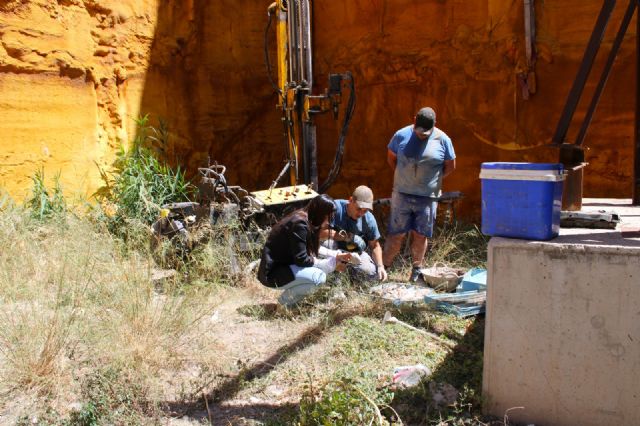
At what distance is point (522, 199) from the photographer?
3273 mm

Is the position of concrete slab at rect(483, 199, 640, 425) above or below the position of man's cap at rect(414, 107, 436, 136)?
below

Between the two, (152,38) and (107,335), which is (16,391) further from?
(152,38)

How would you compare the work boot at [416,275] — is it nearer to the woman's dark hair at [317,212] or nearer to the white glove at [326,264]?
the white glove at [326,264]

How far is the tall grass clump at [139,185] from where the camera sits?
7.58m

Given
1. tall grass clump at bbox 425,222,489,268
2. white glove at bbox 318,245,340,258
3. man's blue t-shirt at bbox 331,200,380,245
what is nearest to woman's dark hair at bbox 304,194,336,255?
white glove at bbox 318,245,340,258

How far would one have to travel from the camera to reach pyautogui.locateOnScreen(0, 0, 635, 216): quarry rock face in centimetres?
754

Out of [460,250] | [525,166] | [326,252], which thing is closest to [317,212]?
[326,252]

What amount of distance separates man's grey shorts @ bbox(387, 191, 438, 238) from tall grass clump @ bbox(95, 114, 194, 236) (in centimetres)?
300

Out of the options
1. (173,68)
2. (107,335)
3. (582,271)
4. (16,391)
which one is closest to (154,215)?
(173,68)

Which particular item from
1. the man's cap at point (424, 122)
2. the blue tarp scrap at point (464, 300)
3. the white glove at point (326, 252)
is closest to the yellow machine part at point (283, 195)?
the white glove at point (326, 252)

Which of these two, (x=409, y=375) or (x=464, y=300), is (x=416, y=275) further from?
(x=409, y=375)

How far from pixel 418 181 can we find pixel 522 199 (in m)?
2.43

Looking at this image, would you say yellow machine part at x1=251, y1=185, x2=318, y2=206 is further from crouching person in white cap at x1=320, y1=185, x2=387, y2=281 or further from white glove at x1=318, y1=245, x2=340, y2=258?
white glove at x1=318, y1=245, x2=340, y2=258

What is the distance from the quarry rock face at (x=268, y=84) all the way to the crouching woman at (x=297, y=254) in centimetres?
399
